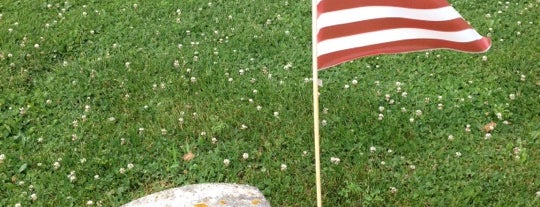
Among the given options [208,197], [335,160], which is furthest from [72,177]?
[335,160]

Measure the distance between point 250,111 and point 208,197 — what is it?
171cm

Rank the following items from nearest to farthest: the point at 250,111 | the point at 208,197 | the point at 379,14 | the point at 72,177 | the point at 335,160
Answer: the point at 379,14 < the point at 208,197 < the point at 72,177 < the point at 335,160 < the point at 250,111

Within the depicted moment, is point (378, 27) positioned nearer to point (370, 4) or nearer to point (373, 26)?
point (373, 26)

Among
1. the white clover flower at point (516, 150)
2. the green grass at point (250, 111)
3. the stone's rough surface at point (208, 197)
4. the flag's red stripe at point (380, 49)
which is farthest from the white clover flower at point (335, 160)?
the flag's red stripe at point (380, 49)

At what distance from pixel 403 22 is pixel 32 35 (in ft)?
16.3

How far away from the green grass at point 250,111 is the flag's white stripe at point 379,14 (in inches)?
70.2

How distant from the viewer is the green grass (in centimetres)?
512

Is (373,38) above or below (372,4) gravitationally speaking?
below

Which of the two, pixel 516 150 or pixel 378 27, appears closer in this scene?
pixel 378 27

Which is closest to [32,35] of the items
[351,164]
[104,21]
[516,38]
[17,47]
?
[17,47]

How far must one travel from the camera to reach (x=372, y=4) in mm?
3650

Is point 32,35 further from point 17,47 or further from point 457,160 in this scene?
point 457,160

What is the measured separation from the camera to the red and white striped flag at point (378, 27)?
11.9 ft

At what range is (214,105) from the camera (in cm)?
598
